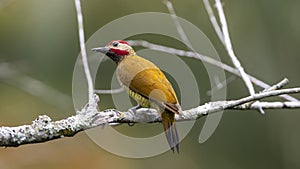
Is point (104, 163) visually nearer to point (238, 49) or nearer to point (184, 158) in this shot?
point (184, 158)

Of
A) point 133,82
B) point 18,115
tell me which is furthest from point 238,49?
point 133,82

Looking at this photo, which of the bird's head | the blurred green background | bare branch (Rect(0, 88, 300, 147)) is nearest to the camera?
bare branch (Rect(0, 88, 300, 147))

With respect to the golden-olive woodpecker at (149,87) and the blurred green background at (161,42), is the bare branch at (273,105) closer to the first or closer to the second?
the golden-olive woodpecker at (149,87)

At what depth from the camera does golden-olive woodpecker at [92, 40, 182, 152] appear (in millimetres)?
2502

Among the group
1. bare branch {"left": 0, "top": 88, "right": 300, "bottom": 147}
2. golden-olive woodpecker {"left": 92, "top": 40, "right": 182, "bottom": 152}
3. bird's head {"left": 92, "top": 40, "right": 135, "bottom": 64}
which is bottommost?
bare branch {"left": 0, "top": 88, "right": 300, "bottom": 147}

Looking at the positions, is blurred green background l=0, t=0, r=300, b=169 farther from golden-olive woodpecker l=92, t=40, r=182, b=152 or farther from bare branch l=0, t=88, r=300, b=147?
bare branch l=0, t=88, r=300, b=147

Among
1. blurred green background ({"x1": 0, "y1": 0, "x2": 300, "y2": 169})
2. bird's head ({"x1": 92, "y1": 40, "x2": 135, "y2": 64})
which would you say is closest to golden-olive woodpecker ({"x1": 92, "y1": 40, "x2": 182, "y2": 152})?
bird's head ({"x1": 92, "y1": 40, "x2": 135, "y2": 64})

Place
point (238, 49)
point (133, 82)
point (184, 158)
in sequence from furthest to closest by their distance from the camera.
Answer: point (184, 158)
point (238, 49)
point (133, 82)

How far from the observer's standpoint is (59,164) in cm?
553

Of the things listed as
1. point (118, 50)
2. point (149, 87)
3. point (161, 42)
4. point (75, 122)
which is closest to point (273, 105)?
point (149, 87)

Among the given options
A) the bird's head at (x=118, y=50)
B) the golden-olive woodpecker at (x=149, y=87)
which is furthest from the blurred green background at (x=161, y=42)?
the golden-olive woodpecker at (x=149, y=87)

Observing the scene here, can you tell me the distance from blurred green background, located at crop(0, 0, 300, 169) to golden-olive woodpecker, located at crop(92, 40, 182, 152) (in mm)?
2521

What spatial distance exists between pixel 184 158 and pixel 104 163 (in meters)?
0.87

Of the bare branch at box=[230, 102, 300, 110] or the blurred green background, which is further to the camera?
the blurred green background
